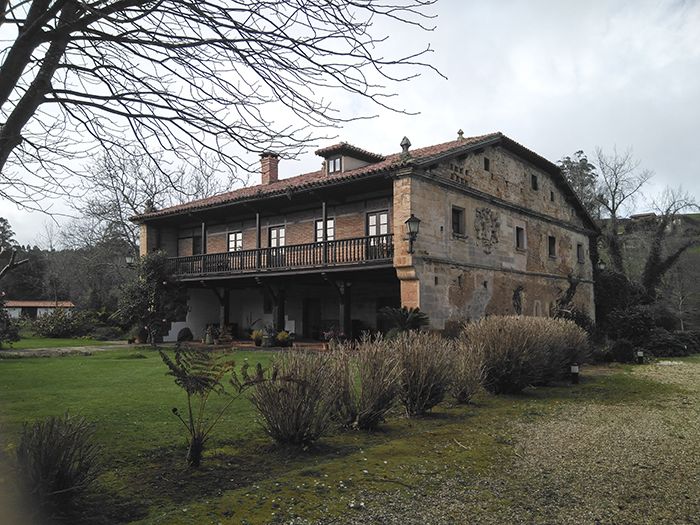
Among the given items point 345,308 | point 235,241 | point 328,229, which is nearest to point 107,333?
point 235,241

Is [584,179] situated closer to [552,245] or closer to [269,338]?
[552,245]

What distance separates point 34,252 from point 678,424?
5787 cm

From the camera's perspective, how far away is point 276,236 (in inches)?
949

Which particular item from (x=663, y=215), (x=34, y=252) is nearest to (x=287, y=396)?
(x=663, y=215)

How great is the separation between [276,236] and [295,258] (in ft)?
13.1

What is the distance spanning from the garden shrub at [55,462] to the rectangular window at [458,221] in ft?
55.7

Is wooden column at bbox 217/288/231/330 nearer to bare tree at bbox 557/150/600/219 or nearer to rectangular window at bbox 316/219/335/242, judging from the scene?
rectangular window at bbox 316/219/335/242

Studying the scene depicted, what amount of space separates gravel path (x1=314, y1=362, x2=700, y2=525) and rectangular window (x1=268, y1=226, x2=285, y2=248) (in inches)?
694

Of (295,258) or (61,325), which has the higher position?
(295,258)

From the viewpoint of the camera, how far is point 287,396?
5.50 metres

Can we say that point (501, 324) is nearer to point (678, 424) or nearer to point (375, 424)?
point (678, 424)

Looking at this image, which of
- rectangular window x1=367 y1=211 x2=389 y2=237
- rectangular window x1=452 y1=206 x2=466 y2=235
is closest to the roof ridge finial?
rectangular window x1=367 y1=211 x2=389 y2=237

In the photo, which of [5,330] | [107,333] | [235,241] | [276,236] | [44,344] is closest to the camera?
[5,330]

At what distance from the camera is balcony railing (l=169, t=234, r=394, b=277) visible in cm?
1827
